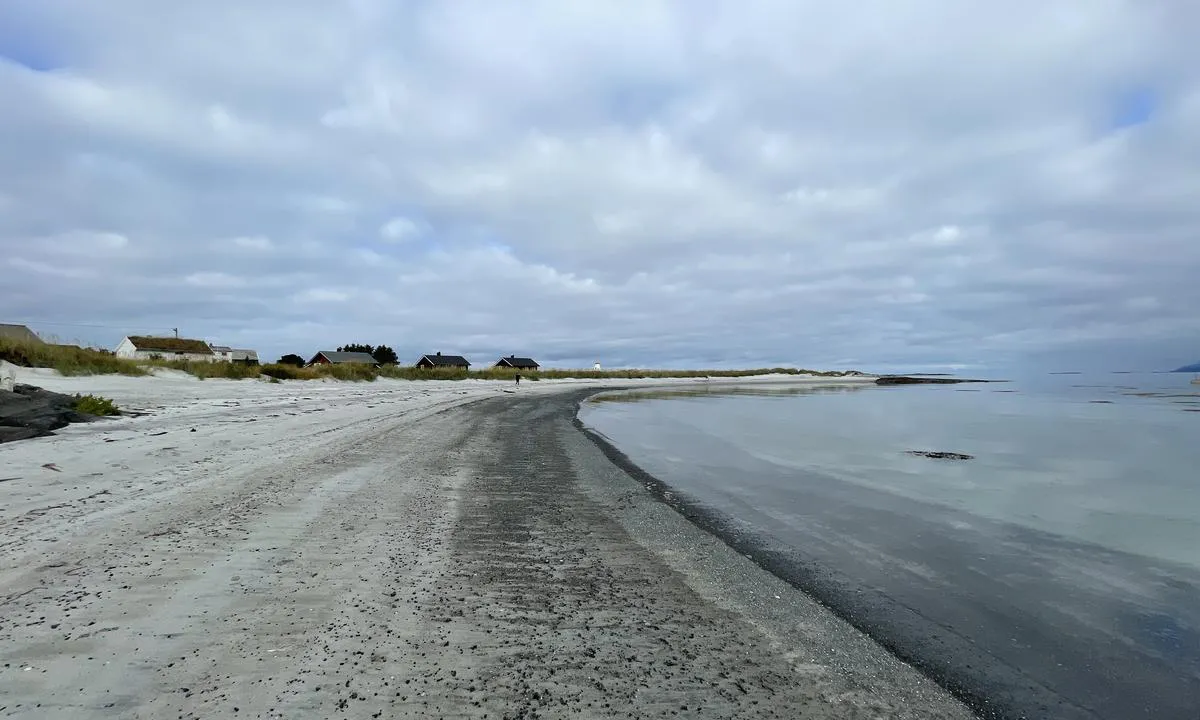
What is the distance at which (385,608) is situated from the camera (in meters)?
3.81

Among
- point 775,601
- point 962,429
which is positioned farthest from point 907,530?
point 962,429

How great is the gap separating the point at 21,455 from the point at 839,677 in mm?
10396

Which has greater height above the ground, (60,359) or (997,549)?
(60,359)

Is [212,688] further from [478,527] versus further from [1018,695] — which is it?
[1018,695]

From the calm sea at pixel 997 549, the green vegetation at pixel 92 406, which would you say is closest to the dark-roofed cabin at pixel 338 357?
the green vegetation at pixel 92 406

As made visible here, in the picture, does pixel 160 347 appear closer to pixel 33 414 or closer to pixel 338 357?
pixel 338 357

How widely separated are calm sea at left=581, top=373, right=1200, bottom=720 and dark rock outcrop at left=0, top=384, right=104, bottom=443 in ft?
33.7

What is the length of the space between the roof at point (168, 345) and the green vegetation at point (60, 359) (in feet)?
173

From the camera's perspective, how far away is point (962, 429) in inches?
803

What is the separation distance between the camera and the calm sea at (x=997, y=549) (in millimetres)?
3676

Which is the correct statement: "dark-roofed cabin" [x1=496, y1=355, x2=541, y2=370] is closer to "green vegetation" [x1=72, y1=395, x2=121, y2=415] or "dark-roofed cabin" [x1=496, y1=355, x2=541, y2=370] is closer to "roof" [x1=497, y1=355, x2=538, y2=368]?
"roof" [x1=497, y1=355, x2=538, y2=368]

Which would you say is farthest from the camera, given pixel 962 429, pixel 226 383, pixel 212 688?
pixel 226 383

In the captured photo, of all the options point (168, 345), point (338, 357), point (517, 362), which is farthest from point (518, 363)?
point (168, 345)

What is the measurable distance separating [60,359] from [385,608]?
916 inches
